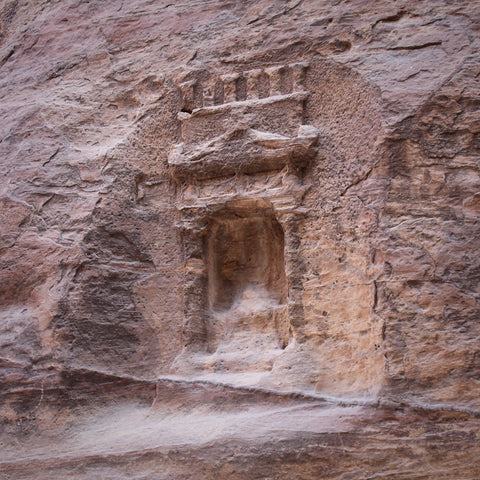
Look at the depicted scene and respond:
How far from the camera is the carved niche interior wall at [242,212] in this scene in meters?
4.20

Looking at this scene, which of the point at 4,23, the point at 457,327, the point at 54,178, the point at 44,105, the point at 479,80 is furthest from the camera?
the point at 4,23

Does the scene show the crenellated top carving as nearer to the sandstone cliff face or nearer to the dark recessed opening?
the sandstone cliff face

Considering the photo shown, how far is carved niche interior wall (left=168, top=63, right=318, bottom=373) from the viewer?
4.20m

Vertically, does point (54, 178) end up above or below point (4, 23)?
below

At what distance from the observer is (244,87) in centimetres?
459

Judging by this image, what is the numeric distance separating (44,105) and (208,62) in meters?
1.27

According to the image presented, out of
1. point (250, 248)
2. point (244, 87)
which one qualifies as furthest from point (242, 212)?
point (244, 87)

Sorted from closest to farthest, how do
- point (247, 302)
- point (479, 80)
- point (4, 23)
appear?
1. point (479, 80)
2. point (247, 302)
3. point (4, 23)

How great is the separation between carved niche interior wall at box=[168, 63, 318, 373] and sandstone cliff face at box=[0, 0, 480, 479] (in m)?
0.01

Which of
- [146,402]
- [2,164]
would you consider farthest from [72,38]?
[146,402]

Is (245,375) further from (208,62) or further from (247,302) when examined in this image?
(208,62)

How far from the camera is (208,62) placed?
4742 millimetres

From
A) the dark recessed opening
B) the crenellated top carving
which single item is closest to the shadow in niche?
the dark recessed opening

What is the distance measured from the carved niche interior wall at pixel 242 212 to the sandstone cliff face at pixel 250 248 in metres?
0.01
